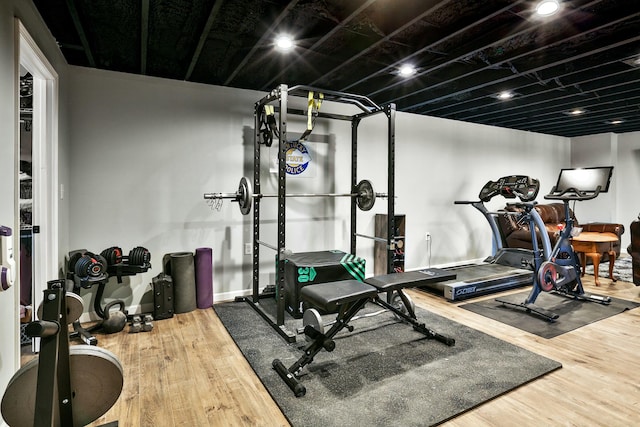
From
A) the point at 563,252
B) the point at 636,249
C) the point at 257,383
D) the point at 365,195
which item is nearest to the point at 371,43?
the point at 365,195

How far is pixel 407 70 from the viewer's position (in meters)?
3.50

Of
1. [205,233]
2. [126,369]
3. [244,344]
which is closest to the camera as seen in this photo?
[126,369]

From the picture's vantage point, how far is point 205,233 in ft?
12.7

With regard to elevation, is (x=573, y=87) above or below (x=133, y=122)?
above

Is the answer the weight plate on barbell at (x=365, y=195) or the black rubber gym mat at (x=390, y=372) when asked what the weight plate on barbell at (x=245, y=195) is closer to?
the black rubber gym mat at (x=390, y=372)

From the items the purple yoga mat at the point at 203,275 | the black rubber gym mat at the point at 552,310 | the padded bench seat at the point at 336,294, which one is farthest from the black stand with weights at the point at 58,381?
the black rubber gym mat at the point at 552,310

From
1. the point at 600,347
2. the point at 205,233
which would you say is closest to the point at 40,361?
the point at 205,233

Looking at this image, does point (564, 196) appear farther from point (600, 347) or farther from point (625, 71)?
point (600, 347)

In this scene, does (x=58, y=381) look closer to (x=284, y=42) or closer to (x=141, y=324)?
(x=141, y=324)

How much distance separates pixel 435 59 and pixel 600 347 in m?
2.72

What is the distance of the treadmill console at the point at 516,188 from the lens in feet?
12.6

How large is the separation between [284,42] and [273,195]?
4.56 ft

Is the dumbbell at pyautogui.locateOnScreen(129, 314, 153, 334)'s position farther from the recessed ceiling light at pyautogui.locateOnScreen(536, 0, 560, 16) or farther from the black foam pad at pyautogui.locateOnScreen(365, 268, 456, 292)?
the recessed ceiling light at pyautogui.locateOnScreen(536, 0, 560, 16)

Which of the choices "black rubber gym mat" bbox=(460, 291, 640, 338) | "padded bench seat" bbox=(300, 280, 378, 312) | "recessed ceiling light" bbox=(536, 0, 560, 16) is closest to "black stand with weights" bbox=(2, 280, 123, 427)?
"padded bench seat" bbox=(300, 280, 378, 312)
